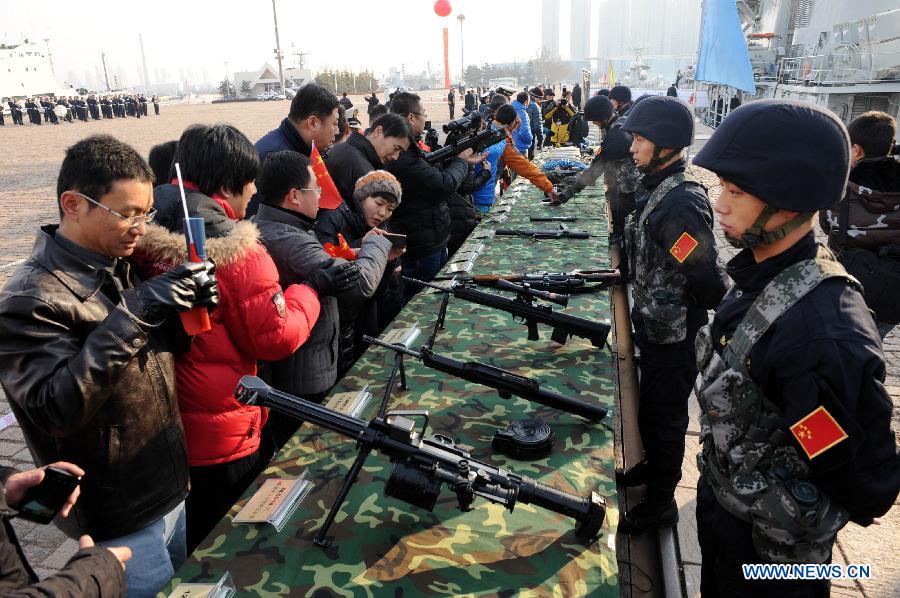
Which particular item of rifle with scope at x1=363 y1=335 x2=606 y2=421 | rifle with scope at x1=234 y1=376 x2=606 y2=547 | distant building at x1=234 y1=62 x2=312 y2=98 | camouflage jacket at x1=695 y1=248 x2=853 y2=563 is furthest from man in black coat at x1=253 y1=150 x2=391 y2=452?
distant building at x1=234 y1=62 x2=312 y2=98

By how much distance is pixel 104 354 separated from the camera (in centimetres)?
168

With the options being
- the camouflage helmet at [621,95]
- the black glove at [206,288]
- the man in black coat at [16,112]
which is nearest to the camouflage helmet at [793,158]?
the black glove at [206,288]

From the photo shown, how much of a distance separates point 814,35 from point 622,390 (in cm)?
2235

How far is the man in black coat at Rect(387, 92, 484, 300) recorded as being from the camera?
15.3 ft

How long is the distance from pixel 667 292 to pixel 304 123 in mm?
2911

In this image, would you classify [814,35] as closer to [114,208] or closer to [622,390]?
[622,390]

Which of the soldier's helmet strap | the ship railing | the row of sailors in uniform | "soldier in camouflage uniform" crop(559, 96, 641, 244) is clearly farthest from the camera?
the row of sailors in uniform

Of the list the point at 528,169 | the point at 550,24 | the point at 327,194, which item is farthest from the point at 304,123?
the point at 550,24

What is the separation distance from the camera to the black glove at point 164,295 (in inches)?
69.3

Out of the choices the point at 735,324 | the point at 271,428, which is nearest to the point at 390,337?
the point at 271,428

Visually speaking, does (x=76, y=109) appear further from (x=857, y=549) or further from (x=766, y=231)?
(x=857, y=549)

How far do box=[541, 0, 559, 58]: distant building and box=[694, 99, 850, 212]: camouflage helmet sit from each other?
190003mm

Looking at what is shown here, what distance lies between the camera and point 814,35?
2045cm

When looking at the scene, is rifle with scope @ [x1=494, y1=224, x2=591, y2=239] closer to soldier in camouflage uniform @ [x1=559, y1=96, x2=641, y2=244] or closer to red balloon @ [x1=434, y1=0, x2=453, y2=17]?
soldier in camouflage uniform @ [x1=559, y1=96, x2=641, y2=244]
